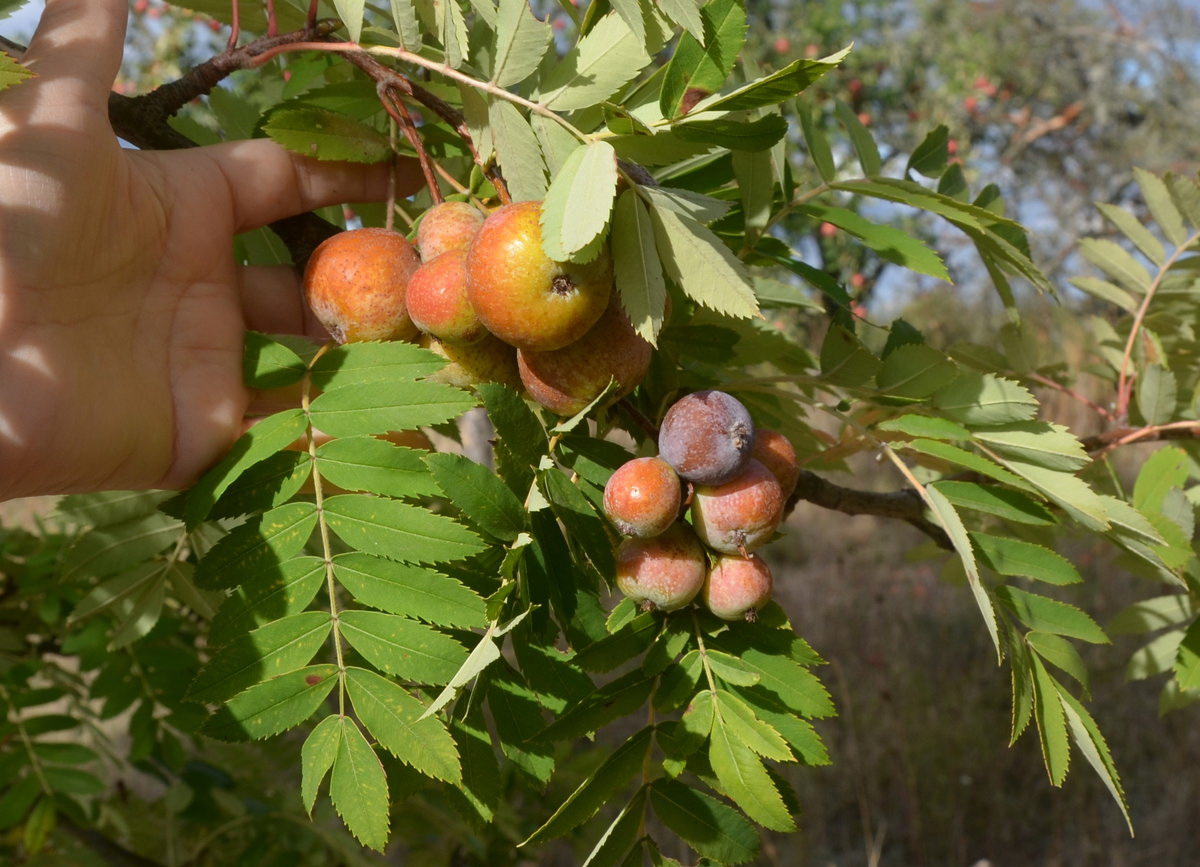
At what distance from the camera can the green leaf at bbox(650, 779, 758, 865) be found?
0.90 meters

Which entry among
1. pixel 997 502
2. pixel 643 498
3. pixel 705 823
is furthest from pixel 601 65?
pixel 705 823

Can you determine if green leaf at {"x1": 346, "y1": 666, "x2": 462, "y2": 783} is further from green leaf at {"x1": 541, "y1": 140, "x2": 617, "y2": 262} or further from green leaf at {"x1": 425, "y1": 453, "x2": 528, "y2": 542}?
green leaf at {"x1": 541, "y1": 140, "x2": 617, "y2": 262}

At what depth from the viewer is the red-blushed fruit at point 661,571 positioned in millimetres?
866

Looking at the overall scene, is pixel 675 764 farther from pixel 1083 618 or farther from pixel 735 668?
pixel 1083 618

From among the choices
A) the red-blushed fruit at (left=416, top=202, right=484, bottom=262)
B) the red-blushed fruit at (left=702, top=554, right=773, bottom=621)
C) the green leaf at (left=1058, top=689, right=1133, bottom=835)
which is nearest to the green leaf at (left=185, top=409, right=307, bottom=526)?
the red-blushed fruit at (left=416, top=202, right=484, bottom=262)

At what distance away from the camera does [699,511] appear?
894mm

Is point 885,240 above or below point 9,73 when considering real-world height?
below

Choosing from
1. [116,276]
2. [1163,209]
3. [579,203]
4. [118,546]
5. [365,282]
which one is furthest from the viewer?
[1163,209]

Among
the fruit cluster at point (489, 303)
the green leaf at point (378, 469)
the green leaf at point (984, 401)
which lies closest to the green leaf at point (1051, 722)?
the green leaf at point (984, 401)

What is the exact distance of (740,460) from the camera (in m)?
0.86

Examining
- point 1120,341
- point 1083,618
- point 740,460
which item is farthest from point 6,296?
point 1120,341

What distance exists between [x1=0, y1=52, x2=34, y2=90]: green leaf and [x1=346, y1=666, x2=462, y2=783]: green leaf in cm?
61

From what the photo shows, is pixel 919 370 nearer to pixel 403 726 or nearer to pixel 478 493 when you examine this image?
pixel 478 493

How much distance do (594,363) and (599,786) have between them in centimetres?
42
